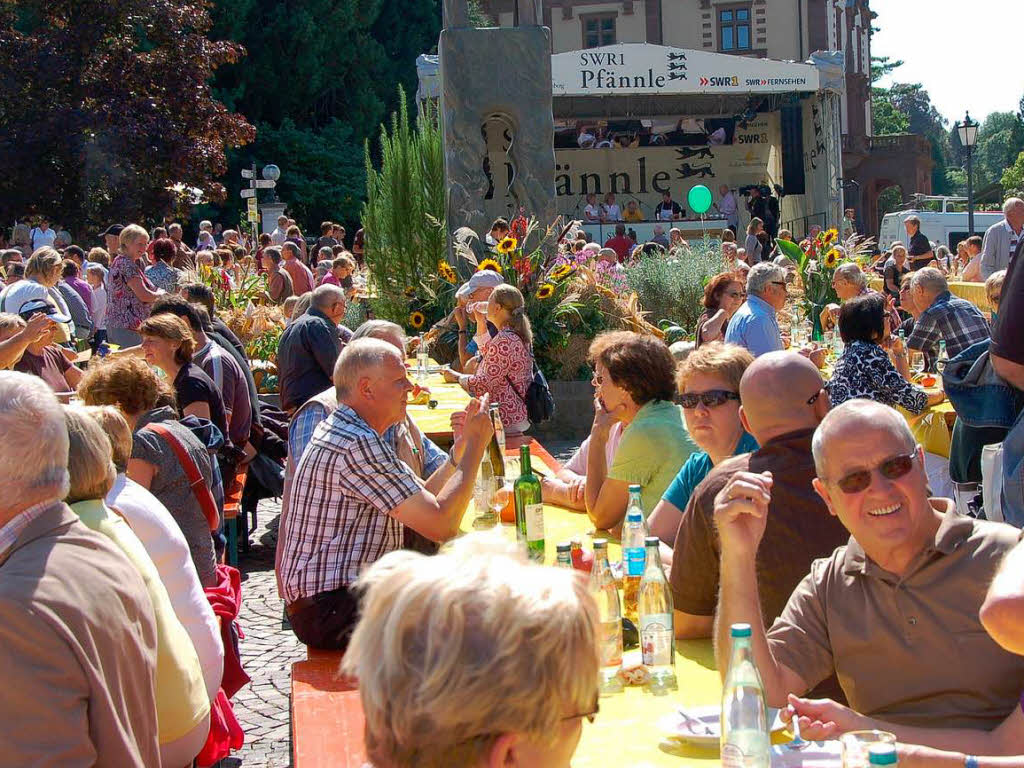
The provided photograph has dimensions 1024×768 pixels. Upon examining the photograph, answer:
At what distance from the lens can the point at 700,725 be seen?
2566mm

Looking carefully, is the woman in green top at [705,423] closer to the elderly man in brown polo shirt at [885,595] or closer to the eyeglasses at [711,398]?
the eyeglasses at [711,398]

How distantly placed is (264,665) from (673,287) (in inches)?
339

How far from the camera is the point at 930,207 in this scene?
3769 cm

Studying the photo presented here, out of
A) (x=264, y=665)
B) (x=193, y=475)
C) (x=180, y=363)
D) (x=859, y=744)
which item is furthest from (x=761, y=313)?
(x=859, y=744)

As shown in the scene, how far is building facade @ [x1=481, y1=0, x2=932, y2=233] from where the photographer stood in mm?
44438

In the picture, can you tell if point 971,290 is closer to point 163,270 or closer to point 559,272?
point 559,272

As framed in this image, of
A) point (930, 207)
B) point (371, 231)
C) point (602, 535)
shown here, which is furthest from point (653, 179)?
point (602, 535)

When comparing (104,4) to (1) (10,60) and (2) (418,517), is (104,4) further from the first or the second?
(2) (418,517)

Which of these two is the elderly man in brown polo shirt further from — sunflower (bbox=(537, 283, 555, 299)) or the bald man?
sunflower (bbox=(537, 283, 555, 299))

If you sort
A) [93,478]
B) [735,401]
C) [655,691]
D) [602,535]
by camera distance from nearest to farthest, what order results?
1. [655,691]
2. [93,478]
3. [735,401]
4. [602,535]

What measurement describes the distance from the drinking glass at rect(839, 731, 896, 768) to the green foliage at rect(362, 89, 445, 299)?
11595 millimetres

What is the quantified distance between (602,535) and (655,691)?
153 centimetres

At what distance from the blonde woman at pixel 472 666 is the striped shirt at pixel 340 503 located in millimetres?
2459

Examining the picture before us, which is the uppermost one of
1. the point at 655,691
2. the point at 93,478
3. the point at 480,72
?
the point at 480,72
